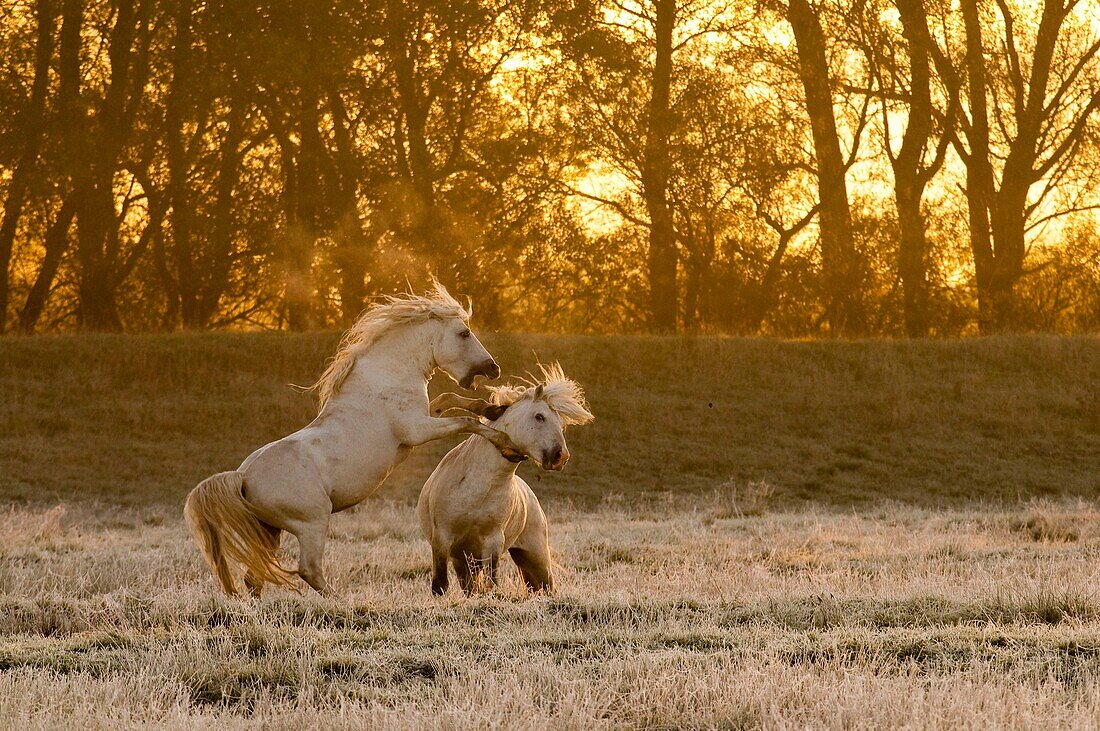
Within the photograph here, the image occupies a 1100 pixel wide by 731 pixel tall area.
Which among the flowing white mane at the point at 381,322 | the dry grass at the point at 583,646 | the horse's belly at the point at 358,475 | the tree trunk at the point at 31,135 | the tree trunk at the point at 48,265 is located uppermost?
the tree trunk at the point at 31,135

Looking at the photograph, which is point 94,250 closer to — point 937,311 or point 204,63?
point 204,63

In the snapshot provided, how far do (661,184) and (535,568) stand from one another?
76.1 feet

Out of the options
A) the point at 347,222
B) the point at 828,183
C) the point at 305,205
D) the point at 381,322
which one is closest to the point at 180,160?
the point at 305,205

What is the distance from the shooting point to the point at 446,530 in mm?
8766

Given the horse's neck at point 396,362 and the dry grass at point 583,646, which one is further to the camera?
the horse's neck at point 396,362

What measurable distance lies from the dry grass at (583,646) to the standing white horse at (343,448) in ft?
1.25

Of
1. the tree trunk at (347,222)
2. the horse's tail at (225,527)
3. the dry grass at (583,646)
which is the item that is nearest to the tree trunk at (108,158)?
the tree trunk at (347,222)

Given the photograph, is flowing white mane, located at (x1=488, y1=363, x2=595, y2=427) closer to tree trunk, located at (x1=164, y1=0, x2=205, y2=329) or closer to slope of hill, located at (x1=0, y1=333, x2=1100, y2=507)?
slope of hill, located at (x1=0, y1=333, x2=1100, y2=507)

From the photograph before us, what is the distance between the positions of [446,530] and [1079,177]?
28309 millimetres

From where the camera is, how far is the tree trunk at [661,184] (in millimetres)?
31359

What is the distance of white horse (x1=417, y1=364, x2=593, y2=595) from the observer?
8672mm

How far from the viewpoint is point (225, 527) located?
328 inches

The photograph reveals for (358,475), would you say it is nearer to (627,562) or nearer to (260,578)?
(260,578)

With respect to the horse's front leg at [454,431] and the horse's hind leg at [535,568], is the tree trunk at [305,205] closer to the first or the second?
the horse's hind leg at [535,568]
